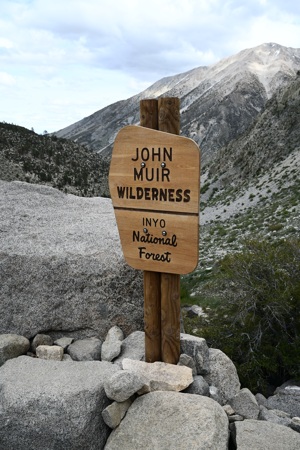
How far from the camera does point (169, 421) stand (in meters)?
4.21

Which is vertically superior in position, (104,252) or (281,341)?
(104,252)

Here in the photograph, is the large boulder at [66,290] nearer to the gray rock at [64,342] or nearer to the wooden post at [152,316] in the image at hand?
the gray rock at [64,342]

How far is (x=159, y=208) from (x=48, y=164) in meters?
47.7

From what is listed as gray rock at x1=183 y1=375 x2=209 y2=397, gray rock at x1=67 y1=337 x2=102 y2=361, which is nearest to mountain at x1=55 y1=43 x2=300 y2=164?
gray rock at x1=67 y1=337 x2=102 y2=361

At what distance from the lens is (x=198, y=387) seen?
4840 millimetres

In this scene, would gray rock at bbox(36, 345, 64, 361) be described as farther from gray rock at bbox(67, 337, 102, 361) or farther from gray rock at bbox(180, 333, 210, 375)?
gray rock at bbox(180, 333, 210, 375)

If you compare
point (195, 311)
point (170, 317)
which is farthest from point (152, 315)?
point (195, 311)

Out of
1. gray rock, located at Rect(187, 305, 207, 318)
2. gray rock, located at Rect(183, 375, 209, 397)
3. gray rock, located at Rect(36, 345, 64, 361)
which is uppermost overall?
gray rock, located at Rect(36, 345, 64, 361)

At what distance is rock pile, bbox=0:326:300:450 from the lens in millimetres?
4156

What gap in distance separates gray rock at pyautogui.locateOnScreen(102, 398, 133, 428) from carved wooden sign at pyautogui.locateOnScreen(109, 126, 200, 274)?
54.5 inches

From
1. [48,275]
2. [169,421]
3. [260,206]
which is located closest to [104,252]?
[48,275]

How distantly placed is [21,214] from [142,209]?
109 inches

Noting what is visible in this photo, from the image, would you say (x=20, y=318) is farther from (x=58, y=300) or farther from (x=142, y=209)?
(x=142, y=209)

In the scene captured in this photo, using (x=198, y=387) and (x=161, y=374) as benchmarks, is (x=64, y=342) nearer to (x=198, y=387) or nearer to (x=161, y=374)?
(x=161, y=374)
